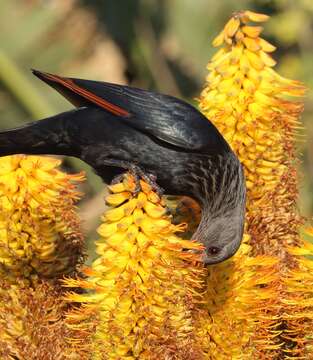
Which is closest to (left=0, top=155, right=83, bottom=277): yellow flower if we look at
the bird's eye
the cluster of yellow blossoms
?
the cluster of yellow blossoms

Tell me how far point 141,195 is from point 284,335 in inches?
28.1

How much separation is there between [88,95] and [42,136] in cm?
26

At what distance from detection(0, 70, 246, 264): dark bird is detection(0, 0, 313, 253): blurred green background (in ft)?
7.80

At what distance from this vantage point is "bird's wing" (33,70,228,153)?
10.9 feet

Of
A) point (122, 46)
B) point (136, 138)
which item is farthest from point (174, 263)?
point (122, 46)

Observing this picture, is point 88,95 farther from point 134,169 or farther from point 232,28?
point 232,28

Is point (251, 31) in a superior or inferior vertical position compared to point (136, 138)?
superior

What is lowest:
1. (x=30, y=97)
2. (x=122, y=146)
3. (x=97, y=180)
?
(x=97, y=180)

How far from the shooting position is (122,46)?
8227 millimetres

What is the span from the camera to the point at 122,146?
336 cm

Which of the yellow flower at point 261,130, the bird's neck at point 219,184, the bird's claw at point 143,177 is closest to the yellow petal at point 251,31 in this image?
the yellow flower at point 261,130

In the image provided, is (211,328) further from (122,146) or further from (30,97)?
(30,97)

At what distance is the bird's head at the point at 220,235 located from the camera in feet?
9.43

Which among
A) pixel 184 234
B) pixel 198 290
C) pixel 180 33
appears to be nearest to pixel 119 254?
pixel 198 290
